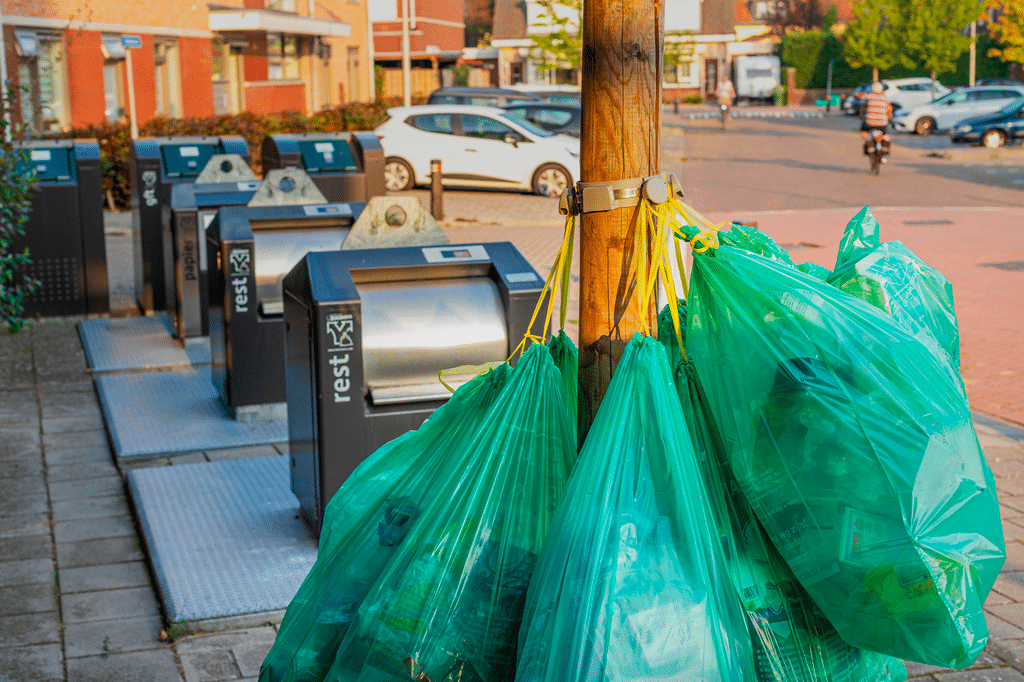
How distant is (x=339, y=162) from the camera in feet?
31.3

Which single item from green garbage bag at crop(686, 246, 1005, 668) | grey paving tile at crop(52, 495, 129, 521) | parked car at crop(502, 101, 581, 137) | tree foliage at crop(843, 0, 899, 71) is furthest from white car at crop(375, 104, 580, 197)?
tree foliage at crop(843, 0, 899, 71)

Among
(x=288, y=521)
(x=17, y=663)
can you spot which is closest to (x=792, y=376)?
(x=17, y=663)

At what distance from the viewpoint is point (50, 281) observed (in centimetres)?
873

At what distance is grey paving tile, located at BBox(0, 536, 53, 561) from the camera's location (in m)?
4.31

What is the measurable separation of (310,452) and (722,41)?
191ft

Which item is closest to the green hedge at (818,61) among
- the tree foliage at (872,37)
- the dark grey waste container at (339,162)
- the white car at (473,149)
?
the tree foliage at (872,37)

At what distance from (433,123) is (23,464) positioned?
13.3 metres

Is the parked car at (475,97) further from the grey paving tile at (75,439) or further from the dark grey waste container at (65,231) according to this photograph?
the grey paving tile at (75,439)

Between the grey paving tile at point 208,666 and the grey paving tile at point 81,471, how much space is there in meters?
2.08

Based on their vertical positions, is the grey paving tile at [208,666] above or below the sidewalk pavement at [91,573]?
below

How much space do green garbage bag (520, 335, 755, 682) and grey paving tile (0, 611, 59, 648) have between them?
254cm

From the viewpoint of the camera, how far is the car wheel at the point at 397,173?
699 inches

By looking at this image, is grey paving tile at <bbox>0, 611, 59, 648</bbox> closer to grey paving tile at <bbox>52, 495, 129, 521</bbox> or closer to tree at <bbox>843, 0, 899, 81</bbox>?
grey paving tile at <bbox>52, 495, 129, 521</bbox>

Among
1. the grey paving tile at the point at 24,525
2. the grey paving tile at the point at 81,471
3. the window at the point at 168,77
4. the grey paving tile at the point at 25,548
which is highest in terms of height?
the window at the point at 168,77
